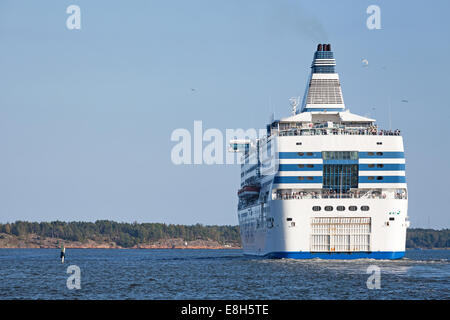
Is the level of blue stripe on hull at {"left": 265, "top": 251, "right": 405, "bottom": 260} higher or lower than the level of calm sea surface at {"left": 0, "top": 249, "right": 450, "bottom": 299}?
higher

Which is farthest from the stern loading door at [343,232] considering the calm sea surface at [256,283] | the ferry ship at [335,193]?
the calm sea surface at [256,283]

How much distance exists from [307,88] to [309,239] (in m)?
22.5

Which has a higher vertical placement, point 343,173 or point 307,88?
point 307,88

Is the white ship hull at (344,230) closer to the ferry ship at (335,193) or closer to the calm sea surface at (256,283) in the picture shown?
the ferry ship at (335,193)

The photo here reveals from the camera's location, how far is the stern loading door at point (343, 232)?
231 ft

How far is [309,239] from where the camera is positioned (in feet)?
233

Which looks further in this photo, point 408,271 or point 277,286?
point 408,271

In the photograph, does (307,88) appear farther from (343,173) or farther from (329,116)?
(343,173)

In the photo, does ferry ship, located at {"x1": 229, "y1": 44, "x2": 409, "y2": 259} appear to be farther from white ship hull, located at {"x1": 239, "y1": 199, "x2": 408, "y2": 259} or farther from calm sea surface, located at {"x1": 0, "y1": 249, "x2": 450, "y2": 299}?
calm sea surface, located at {"x1": 0, "y1": 249, "x2": 450, "y2": 299}

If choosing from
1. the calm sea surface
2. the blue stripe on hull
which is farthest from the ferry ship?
the calm sea surface

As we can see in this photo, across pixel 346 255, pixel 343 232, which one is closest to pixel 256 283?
pixel 343 232

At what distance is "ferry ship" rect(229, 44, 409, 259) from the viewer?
70625 mm
